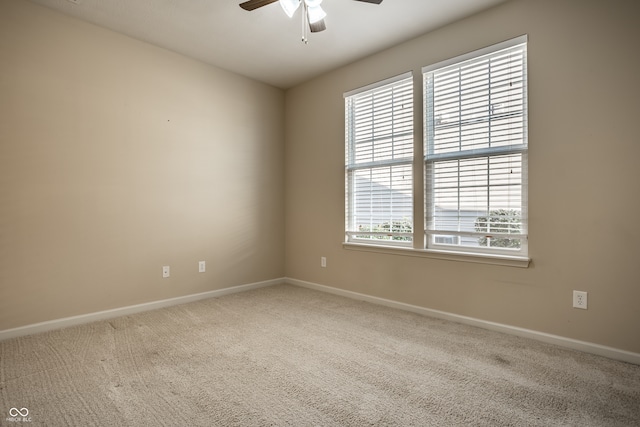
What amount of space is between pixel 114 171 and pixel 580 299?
13.0 feet

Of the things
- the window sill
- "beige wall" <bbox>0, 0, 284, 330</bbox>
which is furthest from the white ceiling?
the window sill

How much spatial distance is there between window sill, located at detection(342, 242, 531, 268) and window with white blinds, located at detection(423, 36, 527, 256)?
0.08m

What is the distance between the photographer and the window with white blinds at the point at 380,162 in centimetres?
324

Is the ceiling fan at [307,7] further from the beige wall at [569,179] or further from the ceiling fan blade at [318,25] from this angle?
the beige wall at [569,179]

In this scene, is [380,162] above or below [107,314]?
above

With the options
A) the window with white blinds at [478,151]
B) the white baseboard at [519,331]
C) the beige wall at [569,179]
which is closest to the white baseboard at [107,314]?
the white baseboard at [519,331]

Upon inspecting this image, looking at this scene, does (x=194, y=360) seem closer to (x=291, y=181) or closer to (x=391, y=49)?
(x=291, y=181)

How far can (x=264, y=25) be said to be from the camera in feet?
9.52

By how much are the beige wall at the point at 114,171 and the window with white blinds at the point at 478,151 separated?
7.29ft

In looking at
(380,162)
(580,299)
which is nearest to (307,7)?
(380,162)

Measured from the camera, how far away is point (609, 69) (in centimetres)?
216

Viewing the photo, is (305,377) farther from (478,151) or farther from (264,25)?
(264,25)

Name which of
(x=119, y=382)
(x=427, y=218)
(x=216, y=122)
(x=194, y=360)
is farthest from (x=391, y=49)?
(x=119, y=382)

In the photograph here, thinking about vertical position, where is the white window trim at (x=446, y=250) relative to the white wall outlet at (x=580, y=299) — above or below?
above
